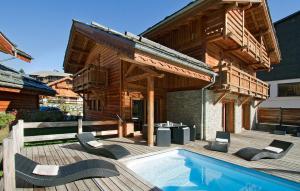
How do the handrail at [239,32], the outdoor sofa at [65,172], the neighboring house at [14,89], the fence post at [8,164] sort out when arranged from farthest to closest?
the neighboring house at [14,89] < the handrail at [239,32] < the outdoor sofa at [65,172] < the fence post at [8,164]

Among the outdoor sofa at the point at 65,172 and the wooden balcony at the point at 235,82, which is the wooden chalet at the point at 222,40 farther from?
the outdoor sofa at the point at 65,172

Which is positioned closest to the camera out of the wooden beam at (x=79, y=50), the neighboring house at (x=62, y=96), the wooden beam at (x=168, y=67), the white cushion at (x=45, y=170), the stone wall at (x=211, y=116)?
the white cushion at (x=45, y=170)

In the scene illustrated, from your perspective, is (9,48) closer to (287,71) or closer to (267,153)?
(267,153)

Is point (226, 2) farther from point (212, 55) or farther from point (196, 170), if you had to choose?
point (196, 170)

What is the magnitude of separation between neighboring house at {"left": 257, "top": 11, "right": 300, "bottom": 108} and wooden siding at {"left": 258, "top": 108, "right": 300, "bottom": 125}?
249cm

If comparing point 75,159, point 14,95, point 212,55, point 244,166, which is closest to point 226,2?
point 212,55

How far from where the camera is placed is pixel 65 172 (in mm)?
4641

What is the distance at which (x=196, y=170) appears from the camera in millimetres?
6793

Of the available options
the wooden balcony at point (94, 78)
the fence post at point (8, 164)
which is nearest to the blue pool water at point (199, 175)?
the fence post at point (8, 164)

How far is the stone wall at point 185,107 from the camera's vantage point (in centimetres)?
1080

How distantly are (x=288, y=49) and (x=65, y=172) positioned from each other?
2582cm

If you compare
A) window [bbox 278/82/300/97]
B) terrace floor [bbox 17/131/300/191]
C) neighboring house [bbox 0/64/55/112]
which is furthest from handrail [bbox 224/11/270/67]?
neighboring house [bbox 0/64/55/112]

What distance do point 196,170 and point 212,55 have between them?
7432mm

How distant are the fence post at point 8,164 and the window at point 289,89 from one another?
2408 centimetres
